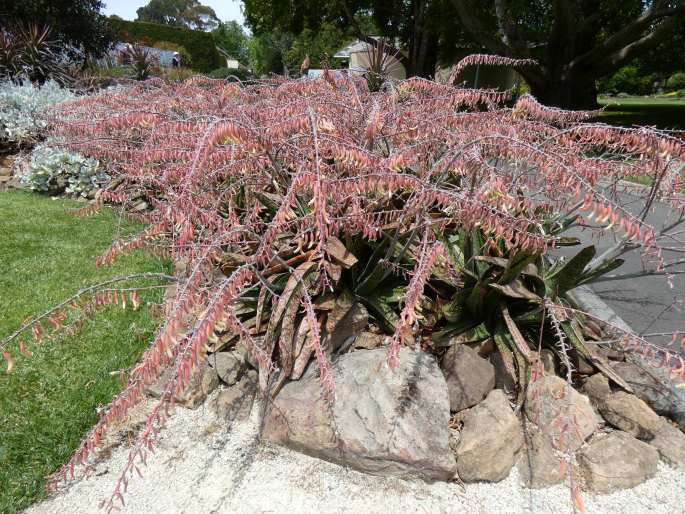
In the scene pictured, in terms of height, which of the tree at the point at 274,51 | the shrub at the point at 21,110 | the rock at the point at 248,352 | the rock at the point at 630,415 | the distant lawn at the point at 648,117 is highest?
the tree at the point at 274,51

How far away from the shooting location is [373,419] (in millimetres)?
2061

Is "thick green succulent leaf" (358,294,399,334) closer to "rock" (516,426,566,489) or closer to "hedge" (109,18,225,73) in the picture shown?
"rock" (516,426,566,489)

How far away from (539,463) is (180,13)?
119 metres

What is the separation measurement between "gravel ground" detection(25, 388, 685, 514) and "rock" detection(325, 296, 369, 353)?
0.63 meters

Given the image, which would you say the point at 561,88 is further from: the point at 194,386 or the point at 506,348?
the point at 194,386

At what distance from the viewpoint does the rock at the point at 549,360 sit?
2412 mm

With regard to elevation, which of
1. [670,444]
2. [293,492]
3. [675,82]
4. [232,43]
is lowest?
[293,492]

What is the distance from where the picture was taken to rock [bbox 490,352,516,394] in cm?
241

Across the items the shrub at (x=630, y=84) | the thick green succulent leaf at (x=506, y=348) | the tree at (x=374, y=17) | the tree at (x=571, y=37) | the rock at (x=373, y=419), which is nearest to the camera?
the rock at (x=373, y=419)

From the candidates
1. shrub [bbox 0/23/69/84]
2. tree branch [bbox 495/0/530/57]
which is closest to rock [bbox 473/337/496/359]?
shrub [bbox 0/23/69/84]

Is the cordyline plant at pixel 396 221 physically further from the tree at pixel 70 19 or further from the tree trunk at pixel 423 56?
the tree trunk at pixel 423 56

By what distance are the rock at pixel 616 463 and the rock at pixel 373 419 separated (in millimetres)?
641

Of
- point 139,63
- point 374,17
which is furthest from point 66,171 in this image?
point 374,17

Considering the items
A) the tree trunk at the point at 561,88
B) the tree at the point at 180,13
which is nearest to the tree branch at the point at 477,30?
the tree trunk at the point at 561,88
